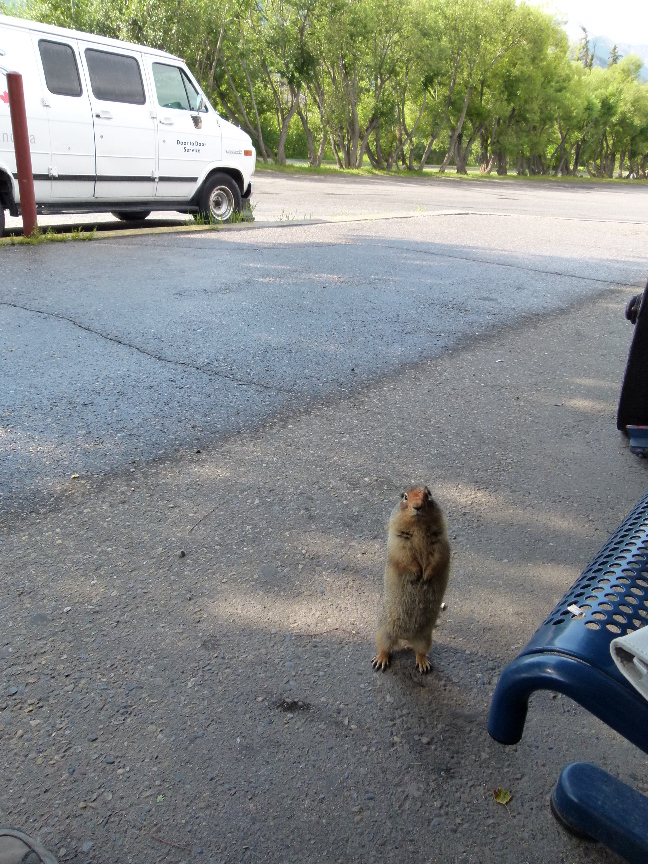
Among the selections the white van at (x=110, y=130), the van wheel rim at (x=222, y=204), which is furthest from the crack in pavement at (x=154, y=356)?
the van wheel rim at (x=222, y=204)

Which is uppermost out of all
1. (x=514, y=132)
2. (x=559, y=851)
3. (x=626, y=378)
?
(x=514, y=132)

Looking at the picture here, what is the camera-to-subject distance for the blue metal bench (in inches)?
52.0

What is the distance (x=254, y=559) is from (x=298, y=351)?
2690mm

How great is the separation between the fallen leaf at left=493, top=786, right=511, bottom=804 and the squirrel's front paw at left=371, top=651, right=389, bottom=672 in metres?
0.54

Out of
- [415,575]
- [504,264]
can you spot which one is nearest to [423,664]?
[415,575]

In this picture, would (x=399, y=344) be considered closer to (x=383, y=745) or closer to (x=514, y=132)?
(x=383, y=745)

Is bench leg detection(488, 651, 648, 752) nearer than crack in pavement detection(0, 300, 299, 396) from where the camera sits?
Yes

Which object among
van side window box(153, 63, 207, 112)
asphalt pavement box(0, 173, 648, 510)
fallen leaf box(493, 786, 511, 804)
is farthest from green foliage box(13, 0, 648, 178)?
fallen leaf box(493, 786, 511, 804)

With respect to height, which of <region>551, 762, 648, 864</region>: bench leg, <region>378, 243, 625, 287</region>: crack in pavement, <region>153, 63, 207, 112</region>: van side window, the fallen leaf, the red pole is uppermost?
<region>153, 63, 207, 112</region>: van side window

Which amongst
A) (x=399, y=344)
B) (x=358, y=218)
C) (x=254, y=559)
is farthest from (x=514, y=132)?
(x=254, y=559)

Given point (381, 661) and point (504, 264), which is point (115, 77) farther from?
point (381, 661)

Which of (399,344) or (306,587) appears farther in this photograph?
(399,344)

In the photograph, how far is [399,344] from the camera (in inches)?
216

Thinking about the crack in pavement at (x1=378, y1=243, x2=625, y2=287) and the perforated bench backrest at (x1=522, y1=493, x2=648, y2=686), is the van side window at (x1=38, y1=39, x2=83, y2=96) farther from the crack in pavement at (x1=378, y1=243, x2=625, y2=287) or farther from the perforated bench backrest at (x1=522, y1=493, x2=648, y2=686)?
the perforated bench backrest at (x1=522, y1=493, x2=648, y2=686)
